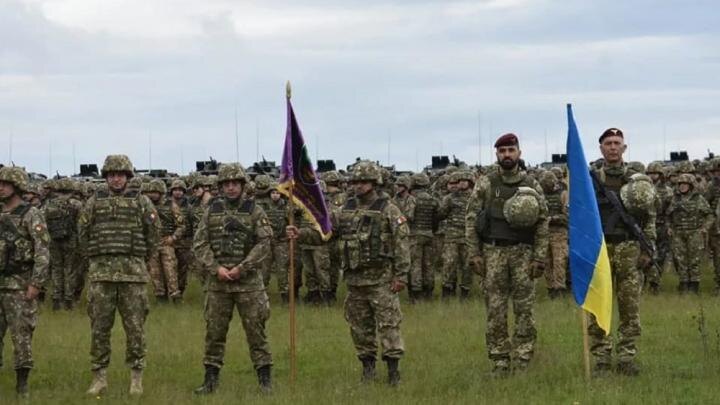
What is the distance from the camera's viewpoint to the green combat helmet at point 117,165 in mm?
13430

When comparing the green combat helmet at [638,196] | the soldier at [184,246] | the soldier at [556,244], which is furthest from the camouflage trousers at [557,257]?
the green combat helmet at [638,196]

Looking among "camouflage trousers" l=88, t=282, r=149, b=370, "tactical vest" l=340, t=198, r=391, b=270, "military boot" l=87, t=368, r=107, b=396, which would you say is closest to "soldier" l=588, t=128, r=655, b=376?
"tactical vest" l=340, t=198, r=391, b=270

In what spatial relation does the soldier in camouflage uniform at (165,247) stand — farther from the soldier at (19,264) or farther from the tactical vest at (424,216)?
the soldier at (19,264)

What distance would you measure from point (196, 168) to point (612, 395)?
28969 millimetres

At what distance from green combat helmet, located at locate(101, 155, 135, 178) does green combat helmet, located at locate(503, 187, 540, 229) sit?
4104 mm

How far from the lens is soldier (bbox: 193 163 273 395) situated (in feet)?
43.9

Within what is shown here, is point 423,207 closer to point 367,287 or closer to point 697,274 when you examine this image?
point 697,274

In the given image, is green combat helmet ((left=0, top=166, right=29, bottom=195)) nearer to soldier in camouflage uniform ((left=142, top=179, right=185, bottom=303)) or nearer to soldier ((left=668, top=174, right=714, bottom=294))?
soldier in camouflage uniform ((left=142, top=179, right=185, bottom=303))

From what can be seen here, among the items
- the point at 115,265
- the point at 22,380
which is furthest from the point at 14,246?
the point at 22,380

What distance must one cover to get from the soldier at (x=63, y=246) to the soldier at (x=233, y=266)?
1017 centimetres

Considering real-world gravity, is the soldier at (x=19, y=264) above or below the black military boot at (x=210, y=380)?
above

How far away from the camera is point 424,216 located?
24375 millimetres

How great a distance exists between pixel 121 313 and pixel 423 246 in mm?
11599

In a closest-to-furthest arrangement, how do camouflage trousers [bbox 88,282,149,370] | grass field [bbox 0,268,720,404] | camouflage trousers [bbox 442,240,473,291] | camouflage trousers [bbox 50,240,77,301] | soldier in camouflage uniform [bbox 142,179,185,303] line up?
grass field [bbox 0,268,720,404] → camouflage trousers [bbox 88,282,149,370] → camouflage trousers [bbox 50,240,77,301] → soldier in camouflage uniform [bbox 142,179,185,303] → camouflage trousers [bbox 442,240,473,291]
